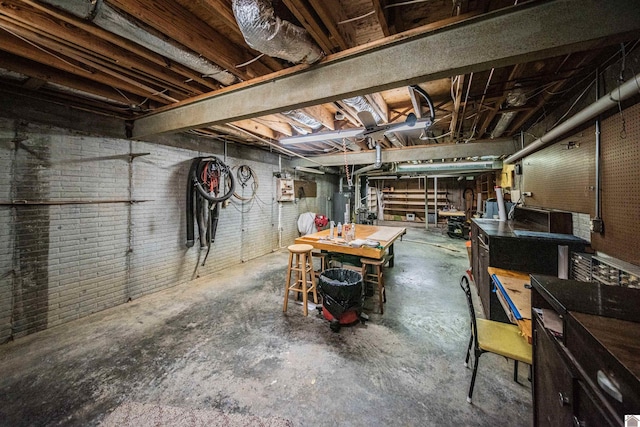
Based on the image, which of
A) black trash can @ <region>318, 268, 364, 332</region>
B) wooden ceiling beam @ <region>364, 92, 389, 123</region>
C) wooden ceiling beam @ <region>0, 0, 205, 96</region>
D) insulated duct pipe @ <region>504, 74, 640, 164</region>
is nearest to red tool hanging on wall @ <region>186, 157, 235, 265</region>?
wooden ceiling beam @ <region>0, 0, 205, 96</region>

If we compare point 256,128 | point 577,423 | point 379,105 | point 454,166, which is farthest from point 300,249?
point 454,166

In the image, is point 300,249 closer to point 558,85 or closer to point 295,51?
point 295,51

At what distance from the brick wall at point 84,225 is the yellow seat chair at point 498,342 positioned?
4.11m

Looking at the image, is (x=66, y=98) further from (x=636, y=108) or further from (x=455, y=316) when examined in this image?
(x=455, y=316)

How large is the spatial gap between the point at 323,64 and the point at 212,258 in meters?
3.95

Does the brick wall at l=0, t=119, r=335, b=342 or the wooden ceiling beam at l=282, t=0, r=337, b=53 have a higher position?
the wooden ceiling beam at l=282, t=0, r=337, b=53

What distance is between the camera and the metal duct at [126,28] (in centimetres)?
131

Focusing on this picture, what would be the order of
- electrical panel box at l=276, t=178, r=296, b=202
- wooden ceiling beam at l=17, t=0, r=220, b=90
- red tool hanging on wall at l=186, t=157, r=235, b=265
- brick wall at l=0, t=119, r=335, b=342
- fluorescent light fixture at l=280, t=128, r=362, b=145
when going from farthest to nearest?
electrical panel box at l=276, t=178, r=296, b=202 → red tool hanging on wall at l=186, t=157, r=235, b=265 → fluorescent light fixture at l=280, t=128, r=362, b=145 → brick wall at l=0, t=119, r=335, b=342 → wooden ceiling beam at l=17, t=0, r=220, b=90

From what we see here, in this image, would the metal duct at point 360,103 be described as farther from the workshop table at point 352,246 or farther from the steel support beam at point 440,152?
the steel support beam at point 440,152

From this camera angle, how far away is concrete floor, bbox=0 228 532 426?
5.31 ft

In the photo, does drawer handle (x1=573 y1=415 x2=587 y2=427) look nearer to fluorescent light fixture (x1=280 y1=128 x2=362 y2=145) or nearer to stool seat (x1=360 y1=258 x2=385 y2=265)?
stool seat (x1=360 y1=258 x2=385 y2=265)

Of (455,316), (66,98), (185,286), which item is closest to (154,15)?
(66,98)

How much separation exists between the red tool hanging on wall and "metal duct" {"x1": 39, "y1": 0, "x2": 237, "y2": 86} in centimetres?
223

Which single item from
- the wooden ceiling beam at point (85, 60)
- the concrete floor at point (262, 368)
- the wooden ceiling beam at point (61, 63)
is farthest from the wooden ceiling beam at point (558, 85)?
the wooden ceiling beam at point (61, 63)
